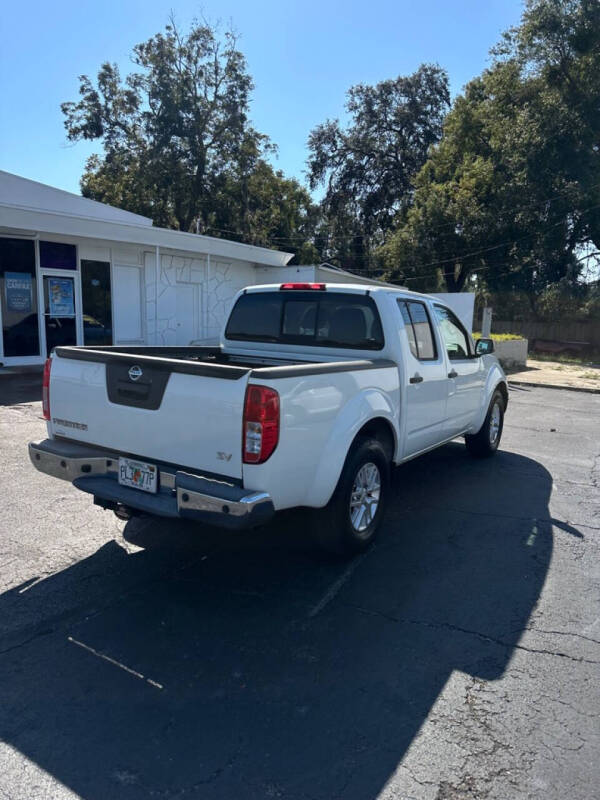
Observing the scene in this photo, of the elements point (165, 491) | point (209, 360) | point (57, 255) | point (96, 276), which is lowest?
point (165, 491)

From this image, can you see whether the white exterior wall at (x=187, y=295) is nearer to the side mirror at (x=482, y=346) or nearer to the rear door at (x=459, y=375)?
the side mirror at (x=482, y=346)

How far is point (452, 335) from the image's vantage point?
6.47 m

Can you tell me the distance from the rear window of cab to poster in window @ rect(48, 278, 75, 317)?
9597mm

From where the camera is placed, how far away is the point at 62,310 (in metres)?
14.4

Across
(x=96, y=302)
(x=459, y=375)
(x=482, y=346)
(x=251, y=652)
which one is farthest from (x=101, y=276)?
(x=251, y=652)

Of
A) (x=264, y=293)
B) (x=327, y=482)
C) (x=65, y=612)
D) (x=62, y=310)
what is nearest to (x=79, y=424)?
(x=65, y=612)

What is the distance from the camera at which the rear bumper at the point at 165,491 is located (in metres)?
3.38

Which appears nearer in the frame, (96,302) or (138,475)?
(138,475)

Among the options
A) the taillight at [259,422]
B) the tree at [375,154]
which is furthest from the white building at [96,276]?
the tree at [375,154]

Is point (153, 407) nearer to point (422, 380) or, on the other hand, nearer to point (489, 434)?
point (422, 380)

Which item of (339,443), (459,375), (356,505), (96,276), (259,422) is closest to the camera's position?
(259,422)

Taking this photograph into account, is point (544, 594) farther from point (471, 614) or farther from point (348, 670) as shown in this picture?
point (348, 670)

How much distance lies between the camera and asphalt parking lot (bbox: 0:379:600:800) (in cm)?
247

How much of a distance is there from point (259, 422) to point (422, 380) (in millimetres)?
2354
